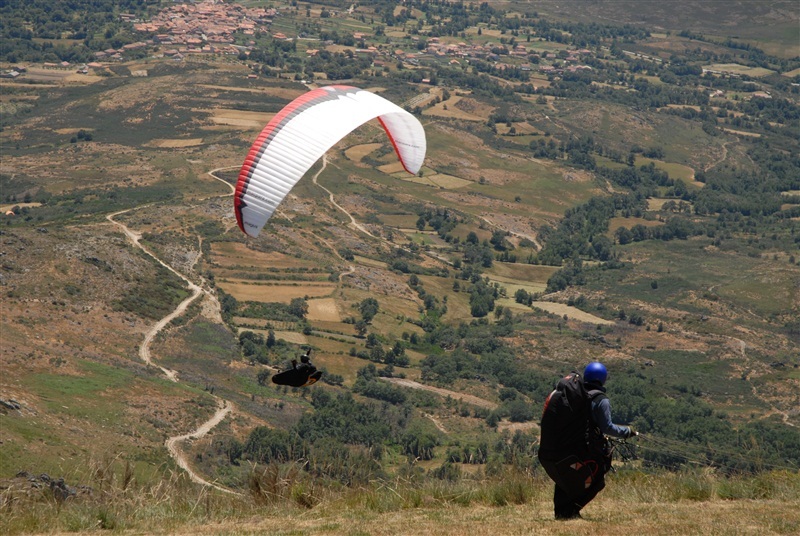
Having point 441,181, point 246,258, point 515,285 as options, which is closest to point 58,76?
point 441,181

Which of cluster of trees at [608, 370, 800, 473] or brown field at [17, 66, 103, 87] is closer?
cluster of trees at [608, 370, 800, 473]

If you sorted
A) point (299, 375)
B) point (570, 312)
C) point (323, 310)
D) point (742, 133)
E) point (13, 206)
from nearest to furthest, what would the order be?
point (299, 375) < point (323, 310) < point (570, 312) < point (13, 206) < point (742, 133)

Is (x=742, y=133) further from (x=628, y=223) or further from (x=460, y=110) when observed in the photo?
(x=628, y=223)

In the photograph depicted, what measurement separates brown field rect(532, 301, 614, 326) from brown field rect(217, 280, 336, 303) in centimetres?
1999

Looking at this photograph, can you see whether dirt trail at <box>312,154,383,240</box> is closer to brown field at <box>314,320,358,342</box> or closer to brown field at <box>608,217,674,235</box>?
brown field at <box>314,320,358,342</box>

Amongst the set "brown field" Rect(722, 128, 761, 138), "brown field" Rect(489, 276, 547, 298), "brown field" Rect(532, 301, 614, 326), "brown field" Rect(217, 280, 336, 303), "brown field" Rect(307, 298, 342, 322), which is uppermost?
"brown field" Rect(722, 128, 761, 138)

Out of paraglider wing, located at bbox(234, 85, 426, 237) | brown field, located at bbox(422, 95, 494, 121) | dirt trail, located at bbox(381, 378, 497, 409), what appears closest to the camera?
paraglider wing, located at bbox(234, 85, 426, 237)

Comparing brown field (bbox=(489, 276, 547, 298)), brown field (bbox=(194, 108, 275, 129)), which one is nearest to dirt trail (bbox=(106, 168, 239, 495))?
brown field (bbox=(489, 276, 547, 298))

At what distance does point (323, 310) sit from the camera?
7831 cm

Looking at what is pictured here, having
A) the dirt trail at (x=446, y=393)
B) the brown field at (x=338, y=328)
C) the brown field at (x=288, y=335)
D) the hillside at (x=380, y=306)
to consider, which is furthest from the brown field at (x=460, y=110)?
the dirt trail at (x=446, y=393)

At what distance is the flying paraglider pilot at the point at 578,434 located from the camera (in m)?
12.5

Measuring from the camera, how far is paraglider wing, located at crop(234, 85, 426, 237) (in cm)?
1981

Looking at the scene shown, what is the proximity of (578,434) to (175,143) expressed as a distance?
371ft

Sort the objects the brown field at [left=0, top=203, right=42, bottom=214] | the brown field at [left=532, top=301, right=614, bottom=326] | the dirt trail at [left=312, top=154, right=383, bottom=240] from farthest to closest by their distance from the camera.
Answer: the dirt trail at [left=312, top=154, right=383, bottom=240], the brown field at [left=0, top=203, right=42, bottom=214], the brown field at [left=532, top=301, right=614, bottom=326]
